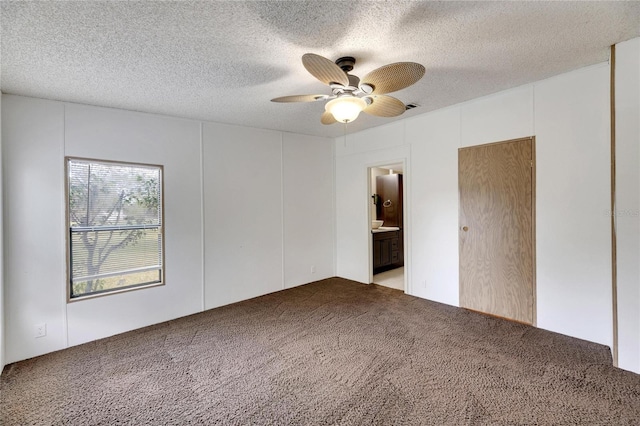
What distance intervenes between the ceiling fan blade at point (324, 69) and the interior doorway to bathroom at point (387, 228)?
3356mm

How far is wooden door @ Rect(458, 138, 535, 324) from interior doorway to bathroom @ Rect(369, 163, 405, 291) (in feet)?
5.21

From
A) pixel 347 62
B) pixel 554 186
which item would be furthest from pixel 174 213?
pixel 554 186

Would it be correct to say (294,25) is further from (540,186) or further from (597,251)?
(597,251)

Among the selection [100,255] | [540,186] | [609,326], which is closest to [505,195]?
[540,186]

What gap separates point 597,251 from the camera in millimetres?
2723

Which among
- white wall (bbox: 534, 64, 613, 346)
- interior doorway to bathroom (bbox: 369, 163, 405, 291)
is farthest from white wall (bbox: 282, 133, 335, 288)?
white wall (bbox: 534, 64, 613, 346)

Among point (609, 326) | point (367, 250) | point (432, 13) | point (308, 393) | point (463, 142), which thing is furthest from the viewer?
point (367, 250)

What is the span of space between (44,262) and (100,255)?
45 centimetres

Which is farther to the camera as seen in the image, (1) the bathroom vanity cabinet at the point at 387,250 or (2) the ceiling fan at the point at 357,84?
(1) the bathroom vanity cabinet at the point at 387,250

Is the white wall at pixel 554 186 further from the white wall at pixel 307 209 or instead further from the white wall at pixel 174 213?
the white wall at pixel 174 213

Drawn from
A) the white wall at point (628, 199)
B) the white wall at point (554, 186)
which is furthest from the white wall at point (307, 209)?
the white wall at point (628, 199)

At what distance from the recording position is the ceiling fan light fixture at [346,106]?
2.21 m

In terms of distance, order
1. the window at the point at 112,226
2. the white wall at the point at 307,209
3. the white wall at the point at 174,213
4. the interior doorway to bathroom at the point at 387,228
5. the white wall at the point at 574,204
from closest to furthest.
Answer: the white wall at the point at 574,204 < the white wall at the point at 174,213 < the window at the point at 112,226 < the white wall at the point at 307,209 < the interior doorway to bathroom at the point at 387,228

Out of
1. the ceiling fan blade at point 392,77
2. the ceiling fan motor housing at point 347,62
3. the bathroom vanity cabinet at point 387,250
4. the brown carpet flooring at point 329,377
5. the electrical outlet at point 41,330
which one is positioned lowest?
the brown carpet flooring at point 329,377
